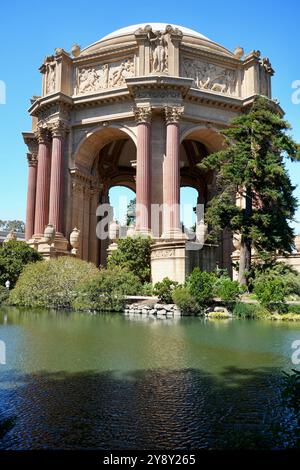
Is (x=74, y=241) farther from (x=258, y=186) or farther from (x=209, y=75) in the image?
(x=209, y=75)

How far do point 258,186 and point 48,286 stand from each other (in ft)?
34.6

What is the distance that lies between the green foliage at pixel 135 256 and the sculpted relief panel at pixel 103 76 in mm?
12384

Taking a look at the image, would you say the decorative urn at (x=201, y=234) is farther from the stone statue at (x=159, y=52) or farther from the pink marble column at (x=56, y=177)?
the stone statue at (x=159, y=52)

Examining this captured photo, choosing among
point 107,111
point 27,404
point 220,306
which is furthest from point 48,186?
point 27,404

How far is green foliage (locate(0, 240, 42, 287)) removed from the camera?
68.8 feet

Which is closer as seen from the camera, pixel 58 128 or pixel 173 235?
pixel 173 235

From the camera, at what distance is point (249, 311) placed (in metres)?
14.5

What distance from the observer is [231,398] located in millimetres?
4742

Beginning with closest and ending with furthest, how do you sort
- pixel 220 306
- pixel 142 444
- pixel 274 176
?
pixel 142 444
pixel 220 306
pixel 274 176

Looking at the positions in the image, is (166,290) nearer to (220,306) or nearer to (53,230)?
(220,306)

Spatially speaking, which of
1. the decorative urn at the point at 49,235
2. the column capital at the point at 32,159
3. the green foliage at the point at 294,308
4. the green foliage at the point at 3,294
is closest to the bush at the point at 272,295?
the green foliage at the point at 294,308

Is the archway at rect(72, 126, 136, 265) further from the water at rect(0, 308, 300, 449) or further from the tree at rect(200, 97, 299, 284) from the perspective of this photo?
the water at rect(0, 308, 300, 449)

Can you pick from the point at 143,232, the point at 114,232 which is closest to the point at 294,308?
the point at 143,232

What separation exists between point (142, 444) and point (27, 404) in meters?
1.63
